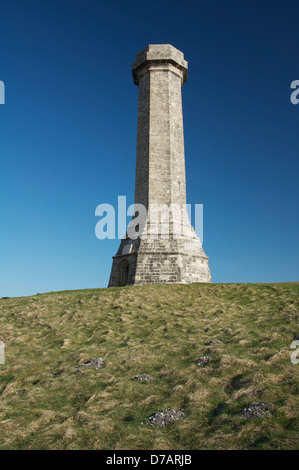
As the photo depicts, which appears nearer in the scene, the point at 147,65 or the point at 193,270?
the point at 193,270

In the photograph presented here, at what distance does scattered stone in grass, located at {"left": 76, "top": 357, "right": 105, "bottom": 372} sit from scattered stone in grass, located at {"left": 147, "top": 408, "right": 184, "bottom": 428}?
4625 mm

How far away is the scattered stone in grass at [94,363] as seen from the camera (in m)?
12.2

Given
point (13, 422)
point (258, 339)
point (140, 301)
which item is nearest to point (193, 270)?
point (140, 301)

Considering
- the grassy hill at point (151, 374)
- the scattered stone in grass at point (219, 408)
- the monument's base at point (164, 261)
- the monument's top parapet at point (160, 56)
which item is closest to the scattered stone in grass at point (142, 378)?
the grassy hill at point (151, 374)

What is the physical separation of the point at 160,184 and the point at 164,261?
287 inches

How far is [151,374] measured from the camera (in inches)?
437

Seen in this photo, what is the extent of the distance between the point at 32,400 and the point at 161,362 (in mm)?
4566

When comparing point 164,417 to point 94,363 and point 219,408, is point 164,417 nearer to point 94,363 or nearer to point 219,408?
point 219,408

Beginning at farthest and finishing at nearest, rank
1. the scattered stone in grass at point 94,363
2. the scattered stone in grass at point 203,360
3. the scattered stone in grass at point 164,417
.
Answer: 1. the scattered stone in grass at point 94,363
2. the scattered stone in grass at point 203,360
3. the scattered stone in grass at point 164,417

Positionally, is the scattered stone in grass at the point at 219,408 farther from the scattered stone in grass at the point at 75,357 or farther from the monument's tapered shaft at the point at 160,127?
the monument's tapered shaft at the point at 160,127

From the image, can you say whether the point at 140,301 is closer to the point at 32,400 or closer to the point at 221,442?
the point at 32,400

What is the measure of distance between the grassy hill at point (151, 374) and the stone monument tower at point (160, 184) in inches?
241

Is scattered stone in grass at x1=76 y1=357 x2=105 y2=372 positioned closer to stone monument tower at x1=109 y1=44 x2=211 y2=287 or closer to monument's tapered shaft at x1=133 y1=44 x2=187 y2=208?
stone monument tower at x1=109 y1=44 x2=211 y2=287
